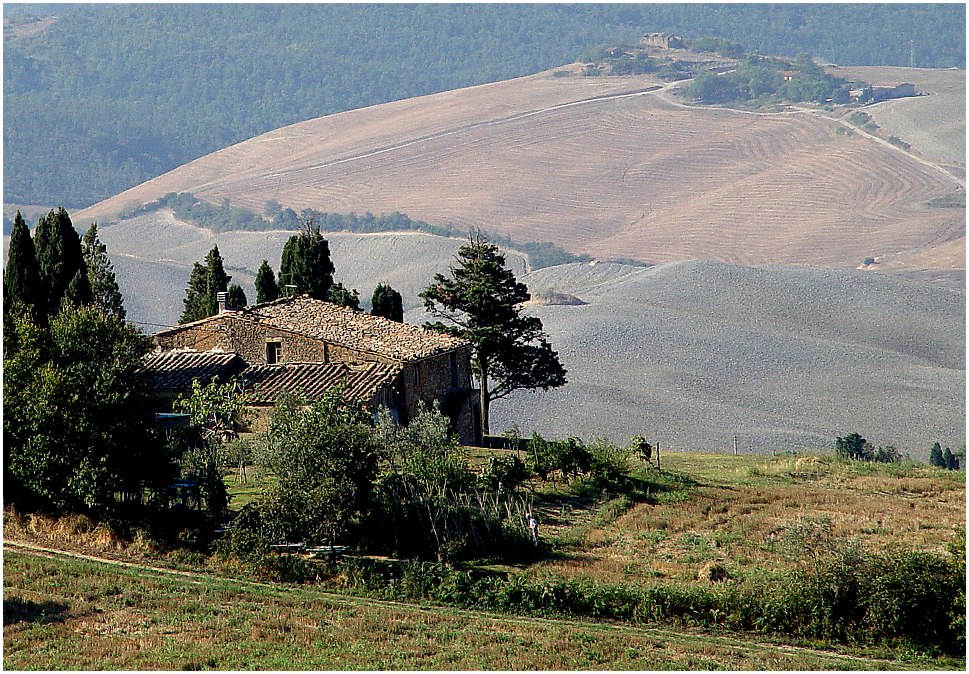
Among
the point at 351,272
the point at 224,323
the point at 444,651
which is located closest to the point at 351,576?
the point at 444,651

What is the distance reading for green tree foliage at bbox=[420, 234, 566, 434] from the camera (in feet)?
145

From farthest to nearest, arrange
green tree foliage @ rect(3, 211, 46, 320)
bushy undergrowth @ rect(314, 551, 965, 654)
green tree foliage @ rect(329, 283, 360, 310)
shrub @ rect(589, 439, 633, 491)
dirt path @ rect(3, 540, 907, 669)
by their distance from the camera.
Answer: green tree foliage @ rect(329, 283, 360, 310) < green tree foliage @ rect(3, 211, 46, 320) < shrub @ rect(589, 439, 633, 491) < bushy undergrowth @ rect(314, 551, 965, 654) < dirt path @ rect(3, 540, 907, 669)

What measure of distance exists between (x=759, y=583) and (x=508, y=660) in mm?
6326

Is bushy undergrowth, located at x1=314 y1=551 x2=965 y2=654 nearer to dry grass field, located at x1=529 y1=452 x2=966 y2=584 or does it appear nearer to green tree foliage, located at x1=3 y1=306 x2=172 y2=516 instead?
dry grass field, located at x1=529 y1=452 x2=966 y2=584

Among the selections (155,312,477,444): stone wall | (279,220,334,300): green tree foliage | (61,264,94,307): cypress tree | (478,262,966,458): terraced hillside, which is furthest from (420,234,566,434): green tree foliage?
(478,262,966,458): terraced hillside

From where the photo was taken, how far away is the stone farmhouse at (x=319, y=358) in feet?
113

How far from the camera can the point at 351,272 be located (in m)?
178

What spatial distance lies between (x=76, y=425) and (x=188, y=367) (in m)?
11.2

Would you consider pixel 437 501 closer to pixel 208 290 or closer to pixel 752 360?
pixel 208 290

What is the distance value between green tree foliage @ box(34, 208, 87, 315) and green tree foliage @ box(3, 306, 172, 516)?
11.2 meters

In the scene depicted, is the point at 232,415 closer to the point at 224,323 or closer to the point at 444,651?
the point at 224,323

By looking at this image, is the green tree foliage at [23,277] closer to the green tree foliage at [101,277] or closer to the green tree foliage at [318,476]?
the green tree foliage at [101,277]

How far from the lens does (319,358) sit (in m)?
37.8

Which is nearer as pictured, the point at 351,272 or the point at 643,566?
the point at 643,566
